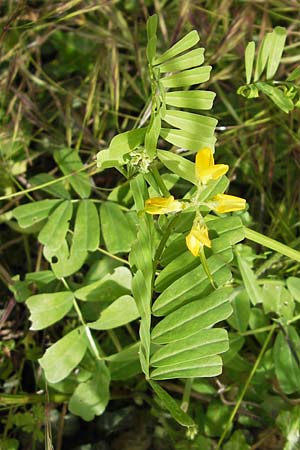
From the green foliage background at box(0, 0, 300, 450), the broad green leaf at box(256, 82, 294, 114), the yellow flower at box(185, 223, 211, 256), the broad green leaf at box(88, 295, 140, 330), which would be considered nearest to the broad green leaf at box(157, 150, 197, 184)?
the green foliage background at box(0, 0, 300, 450)

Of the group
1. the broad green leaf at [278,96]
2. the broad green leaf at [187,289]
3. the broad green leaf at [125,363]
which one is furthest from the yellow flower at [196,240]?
the broad green leaf at [125,363]

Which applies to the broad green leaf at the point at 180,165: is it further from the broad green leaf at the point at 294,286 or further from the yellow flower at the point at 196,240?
the broad green leaf at the point at 294,286

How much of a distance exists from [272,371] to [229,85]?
0.73 meters

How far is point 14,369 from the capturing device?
1.42m

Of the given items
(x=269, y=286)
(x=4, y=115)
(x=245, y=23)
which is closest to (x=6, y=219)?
(x=4, y=115)

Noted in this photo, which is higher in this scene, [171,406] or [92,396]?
[171,406]

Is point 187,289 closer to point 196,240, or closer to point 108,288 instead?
point 196,240

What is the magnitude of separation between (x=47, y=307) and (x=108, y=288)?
0.39 ft

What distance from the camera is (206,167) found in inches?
34.4

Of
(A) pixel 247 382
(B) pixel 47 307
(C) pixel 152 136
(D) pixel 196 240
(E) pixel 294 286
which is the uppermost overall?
(C) pixel 152 136

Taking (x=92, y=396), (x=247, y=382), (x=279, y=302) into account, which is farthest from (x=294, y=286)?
(x=92, y=396)

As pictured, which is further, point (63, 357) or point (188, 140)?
point (63, 357)

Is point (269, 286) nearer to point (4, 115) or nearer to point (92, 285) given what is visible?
point (92, 285)

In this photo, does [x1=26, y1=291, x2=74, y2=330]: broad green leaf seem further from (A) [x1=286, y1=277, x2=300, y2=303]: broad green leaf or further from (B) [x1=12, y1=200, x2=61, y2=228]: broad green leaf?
(A) [x1=286, y1=277, x2=300, y2=303]: broad green leaf
